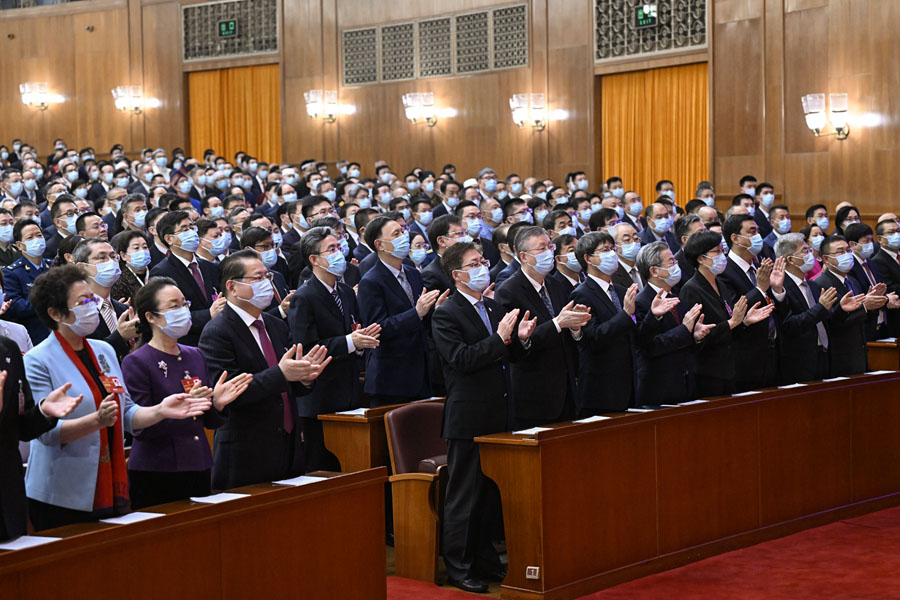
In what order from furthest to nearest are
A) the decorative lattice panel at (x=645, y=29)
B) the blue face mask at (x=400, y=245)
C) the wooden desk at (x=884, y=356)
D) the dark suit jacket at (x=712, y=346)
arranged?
the decorative lattice panel at (x=645, y=29) → the wooden desk at (x=884, y=356) → the blue face mask at (x=400, y=245) → the dark suit jacket at (x=712, y=346)

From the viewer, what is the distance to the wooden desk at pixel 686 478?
14.7 feet

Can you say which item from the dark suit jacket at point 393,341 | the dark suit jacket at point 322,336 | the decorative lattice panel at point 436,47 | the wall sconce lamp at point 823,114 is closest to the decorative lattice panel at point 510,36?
the decorative lattice panel at point 436,47

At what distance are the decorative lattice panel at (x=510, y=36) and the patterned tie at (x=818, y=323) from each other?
28.4 feet

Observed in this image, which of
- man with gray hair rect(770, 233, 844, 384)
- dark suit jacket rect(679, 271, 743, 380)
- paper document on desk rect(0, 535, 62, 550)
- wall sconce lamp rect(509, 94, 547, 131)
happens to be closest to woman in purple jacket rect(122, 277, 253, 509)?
paper document on desk rect(0, 535, 62, 550)

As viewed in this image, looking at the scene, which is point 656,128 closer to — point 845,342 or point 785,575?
point 845,342

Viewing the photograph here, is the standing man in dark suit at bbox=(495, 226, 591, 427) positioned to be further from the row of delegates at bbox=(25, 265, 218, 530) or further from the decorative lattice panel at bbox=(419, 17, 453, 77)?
the decorative lattice panel at bbox=(419, 17, 453, 77)

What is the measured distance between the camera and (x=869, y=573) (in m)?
4.73

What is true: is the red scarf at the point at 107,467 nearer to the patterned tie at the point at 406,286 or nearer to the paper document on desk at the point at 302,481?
the paper document on desk at the point at 302,481

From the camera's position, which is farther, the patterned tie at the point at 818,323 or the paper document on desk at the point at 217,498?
the patterned tie at the point at 818,323

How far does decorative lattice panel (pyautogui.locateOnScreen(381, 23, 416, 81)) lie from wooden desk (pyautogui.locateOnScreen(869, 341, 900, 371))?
964 centimetres

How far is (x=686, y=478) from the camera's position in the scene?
5.00 metres

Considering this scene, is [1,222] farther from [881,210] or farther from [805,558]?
[881,210]

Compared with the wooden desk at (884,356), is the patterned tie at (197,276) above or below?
above

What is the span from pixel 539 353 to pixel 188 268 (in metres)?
2.18
